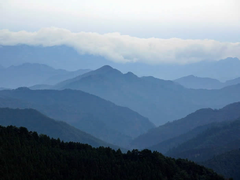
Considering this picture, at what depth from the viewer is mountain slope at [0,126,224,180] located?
45.3m

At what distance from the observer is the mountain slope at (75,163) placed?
1784 inches

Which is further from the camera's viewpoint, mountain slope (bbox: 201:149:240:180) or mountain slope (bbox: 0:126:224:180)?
mountain slope (bbox: 201:149:240:180)

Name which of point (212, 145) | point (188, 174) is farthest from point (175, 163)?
point (212, 145)

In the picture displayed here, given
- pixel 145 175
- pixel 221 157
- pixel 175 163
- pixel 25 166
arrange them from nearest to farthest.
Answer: pixel 25 166
pixel 145 175
pixel 175 163
pixel 221 157

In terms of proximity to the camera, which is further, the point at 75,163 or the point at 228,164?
the point at 228,164

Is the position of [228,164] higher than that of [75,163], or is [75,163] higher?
[75,163]

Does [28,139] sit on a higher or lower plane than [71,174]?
higher

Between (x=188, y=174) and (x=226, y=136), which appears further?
(x=226, y=136)

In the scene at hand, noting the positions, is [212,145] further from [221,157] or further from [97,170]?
[97,170]

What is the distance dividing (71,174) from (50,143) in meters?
16.6

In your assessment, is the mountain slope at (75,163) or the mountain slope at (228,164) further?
the mountain slope at (228,164)

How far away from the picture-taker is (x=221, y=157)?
13250cm

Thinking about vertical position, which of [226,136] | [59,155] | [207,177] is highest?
[226,136]

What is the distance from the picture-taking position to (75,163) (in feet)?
168
